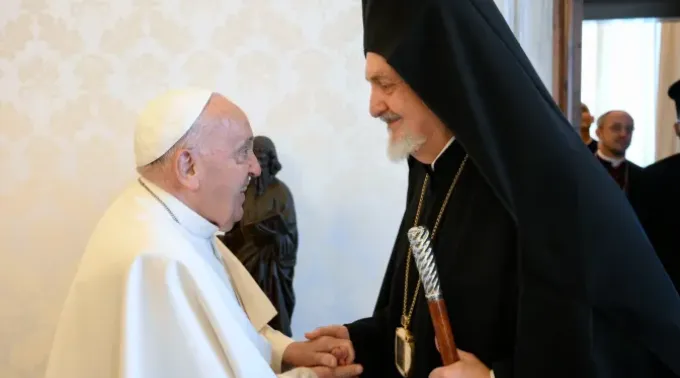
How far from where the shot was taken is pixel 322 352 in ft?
6.82

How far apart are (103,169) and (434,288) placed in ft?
9.47

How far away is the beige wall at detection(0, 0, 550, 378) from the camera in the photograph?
384 centimetres

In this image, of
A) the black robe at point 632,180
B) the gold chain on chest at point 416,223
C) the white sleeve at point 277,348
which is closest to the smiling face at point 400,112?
the gold chain on chest at point 416,223

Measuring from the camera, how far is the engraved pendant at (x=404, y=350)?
70.2 inches

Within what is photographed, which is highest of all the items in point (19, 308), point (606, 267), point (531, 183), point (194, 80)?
point (194, 80)

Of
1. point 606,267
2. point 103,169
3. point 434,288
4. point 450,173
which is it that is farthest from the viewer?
point 103,169

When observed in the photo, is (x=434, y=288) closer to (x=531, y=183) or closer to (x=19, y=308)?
(x=531, y=183)

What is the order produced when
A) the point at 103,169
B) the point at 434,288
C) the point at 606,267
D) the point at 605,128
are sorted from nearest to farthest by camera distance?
the point at 606,267 < the point at 434,288 < the point at 605,128 < the point at 103,169

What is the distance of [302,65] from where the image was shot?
3.99 meters

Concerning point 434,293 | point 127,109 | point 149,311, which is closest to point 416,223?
point 434,293

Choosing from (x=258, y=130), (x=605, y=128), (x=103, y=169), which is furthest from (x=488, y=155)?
(x=103, y=169)

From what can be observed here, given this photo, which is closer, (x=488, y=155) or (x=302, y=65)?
(x=488, y=155)

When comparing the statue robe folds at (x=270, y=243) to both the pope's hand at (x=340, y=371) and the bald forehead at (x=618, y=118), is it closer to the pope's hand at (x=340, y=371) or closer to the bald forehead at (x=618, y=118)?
the pope's hand at (x=340, y=371)

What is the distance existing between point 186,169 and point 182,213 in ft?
0.39
